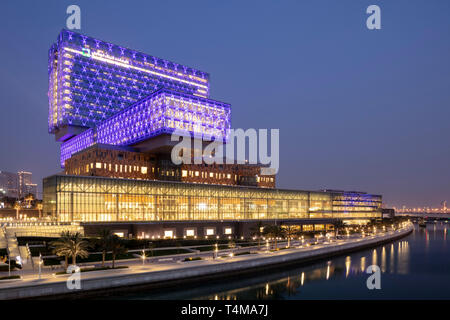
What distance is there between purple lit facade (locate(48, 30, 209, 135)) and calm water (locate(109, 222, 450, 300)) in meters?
130

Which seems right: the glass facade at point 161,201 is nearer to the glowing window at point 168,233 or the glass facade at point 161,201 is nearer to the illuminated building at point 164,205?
the illuminated building at point 164,205

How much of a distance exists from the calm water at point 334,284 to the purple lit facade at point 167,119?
243 feet

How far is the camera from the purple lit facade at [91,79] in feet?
513

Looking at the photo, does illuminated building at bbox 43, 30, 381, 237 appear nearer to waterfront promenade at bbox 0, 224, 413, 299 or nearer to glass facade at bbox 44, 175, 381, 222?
glass facade at bbox 44, 175, 381, 222

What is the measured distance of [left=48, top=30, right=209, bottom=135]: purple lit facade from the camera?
15625 centimetres

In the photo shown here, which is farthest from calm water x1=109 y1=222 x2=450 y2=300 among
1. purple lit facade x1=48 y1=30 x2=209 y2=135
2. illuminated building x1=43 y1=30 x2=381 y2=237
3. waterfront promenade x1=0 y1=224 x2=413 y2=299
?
purple lit facade x1=48 y1=30 x2=209 y2=135

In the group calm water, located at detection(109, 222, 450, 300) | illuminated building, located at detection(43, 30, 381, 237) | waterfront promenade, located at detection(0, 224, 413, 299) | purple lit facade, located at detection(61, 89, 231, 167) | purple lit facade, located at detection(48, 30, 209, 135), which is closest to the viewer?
waterfront promenade, located at detection(0, 224, 413, 299)

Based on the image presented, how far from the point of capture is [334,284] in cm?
4953

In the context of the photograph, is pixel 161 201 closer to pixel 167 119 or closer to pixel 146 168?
pixel 146 168

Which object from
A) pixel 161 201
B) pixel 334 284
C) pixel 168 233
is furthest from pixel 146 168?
pixel 334 284

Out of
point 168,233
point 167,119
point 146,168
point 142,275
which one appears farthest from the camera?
point 146,168

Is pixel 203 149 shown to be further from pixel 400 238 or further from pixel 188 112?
pixel 400 238

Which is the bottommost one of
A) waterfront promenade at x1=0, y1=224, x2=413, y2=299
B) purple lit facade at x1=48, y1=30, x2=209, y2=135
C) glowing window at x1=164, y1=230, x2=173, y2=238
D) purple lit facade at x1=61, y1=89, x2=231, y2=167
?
glowing window at x1=164, y1=230, x2=173, y2=238

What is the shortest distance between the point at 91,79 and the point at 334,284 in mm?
146721
